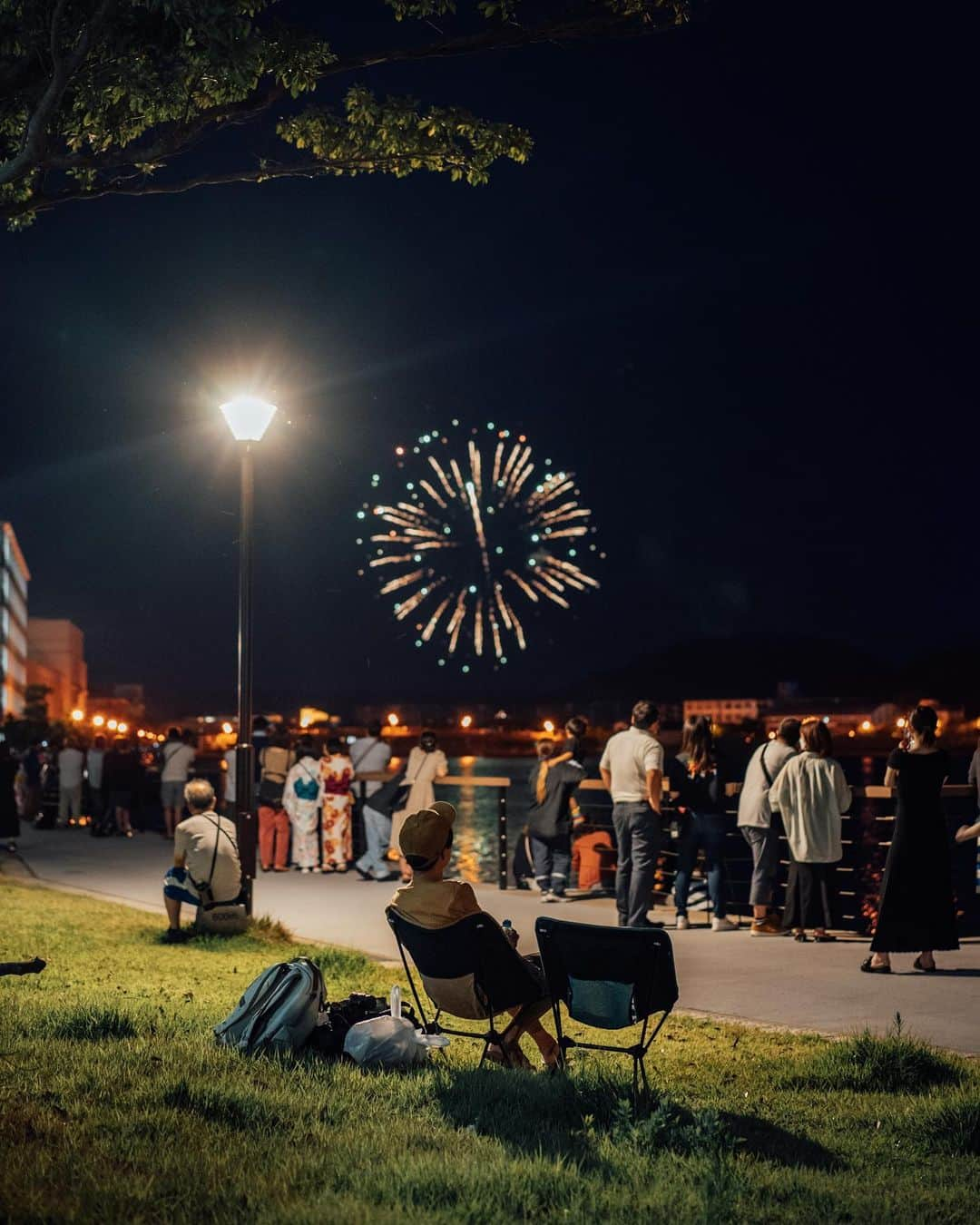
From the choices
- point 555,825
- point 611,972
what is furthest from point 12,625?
point 611,972

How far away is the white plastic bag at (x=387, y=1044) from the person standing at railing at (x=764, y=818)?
6094 millimetres

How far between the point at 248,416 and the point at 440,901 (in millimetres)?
7485

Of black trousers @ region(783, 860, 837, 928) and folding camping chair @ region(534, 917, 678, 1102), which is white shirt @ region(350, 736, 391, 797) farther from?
folding camping chair @ region(534, 917, 678, 1102)

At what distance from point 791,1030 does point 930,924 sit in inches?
99.8

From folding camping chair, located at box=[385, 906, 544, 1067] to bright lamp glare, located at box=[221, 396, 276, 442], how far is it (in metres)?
7.39

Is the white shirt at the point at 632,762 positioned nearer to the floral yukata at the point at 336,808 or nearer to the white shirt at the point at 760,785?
the white shirt at the point at 760,785

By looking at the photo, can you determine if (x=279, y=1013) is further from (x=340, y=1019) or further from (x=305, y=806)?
(x=305, y=806)

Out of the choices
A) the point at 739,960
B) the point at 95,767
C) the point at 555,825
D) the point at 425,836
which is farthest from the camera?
the point at 95,767

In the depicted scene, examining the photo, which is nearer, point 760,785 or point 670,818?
point 760,785

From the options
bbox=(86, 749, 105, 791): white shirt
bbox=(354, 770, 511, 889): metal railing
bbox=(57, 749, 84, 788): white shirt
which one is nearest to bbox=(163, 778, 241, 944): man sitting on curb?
bbox=(354, 770, 511, 889): metal railing

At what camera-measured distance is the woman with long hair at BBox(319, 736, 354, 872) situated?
1845cm

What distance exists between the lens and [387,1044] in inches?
267

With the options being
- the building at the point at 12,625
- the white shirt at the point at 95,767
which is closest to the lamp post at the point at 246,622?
the white shirt at the point at 95,767

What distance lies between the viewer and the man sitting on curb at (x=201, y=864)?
38.1ft
